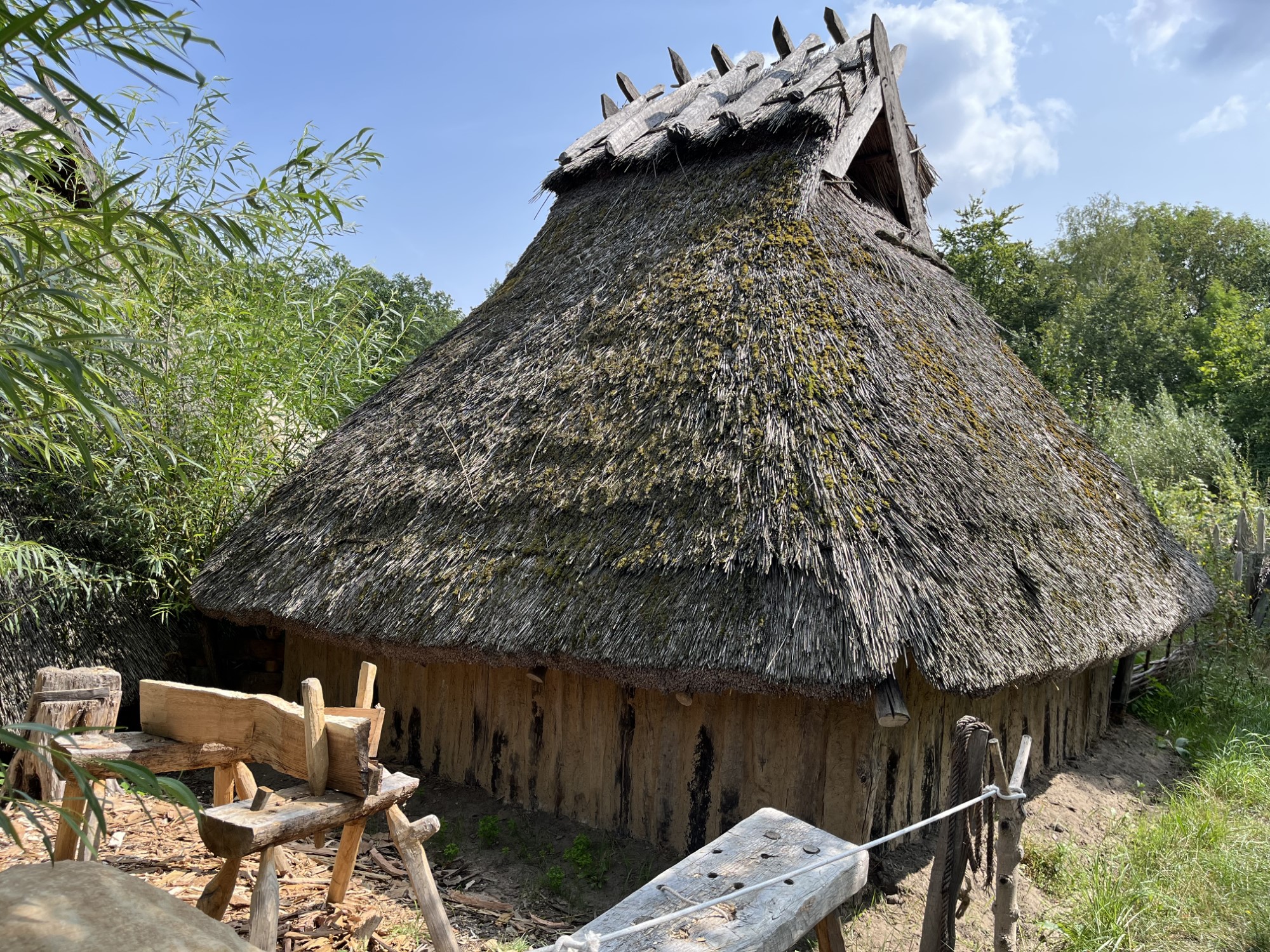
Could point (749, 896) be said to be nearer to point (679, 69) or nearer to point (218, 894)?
point (218, 894)

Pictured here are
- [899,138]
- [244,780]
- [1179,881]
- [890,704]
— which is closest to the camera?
[890,704]

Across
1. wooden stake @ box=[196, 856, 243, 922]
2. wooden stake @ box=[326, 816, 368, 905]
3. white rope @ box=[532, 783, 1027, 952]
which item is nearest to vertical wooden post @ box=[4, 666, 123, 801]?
wooden stake @ box=[196, 856, 243, 922]

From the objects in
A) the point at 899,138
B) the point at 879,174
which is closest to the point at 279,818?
the point at 899,138

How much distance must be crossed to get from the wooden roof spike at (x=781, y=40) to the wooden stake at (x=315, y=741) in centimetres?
667

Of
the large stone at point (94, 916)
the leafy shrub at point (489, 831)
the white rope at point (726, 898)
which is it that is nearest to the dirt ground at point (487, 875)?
the leafy shrub at point (489, 831)

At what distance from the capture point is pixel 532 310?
608 cm

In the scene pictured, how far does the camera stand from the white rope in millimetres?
1687

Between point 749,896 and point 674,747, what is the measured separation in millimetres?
2095

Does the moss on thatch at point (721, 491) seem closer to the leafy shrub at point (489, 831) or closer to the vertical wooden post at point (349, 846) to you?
the vertical wooden post at point (349, 846)

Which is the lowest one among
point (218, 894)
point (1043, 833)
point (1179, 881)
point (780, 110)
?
point (1043, 833)

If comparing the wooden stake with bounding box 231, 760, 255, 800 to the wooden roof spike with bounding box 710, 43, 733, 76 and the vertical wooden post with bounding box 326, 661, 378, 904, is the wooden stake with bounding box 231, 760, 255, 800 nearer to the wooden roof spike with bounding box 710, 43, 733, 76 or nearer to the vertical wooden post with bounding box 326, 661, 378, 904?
the vertical wooden post with bounding box 326, 661, 378, 904

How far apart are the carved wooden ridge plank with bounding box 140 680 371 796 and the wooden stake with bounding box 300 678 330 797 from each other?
0.02 meters

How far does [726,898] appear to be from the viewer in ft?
6.44

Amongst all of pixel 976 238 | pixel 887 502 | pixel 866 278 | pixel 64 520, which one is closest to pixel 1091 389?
pixel 976 238
